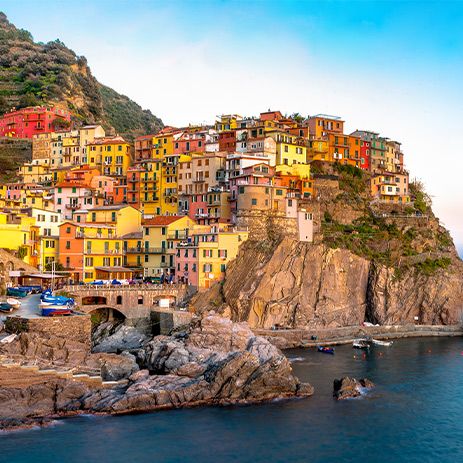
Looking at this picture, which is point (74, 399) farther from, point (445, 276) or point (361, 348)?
point (445, 276)

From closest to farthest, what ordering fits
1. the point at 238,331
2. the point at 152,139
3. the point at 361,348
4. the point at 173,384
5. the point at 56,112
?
the point at 173,384
the point at 238,331
the point at 361,348
the point at 152,139
the point at 56,112

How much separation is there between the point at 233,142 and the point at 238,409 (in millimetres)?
49761

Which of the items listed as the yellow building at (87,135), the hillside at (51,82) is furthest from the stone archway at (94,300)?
the hillside at (51,82)

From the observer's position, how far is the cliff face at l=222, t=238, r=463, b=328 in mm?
72188

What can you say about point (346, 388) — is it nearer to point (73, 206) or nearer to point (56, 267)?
point (56, 267)

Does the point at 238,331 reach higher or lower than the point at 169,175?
lower

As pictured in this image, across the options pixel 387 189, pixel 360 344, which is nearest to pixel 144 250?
pixel 360 344

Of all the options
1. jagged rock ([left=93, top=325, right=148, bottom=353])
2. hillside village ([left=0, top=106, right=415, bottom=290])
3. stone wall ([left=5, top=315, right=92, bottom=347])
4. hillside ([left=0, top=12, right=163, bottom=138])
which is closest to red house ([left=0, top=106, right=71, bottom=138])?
hillside village ([left=0, top=106, right=415, bottom=290])

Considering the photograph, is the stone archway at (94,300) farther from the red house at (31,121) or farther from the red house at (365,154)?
the red house at (31,121)

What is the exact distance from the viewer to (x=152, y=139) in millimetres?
98625

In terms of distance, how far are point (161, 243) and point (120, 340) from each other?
53.2 feet

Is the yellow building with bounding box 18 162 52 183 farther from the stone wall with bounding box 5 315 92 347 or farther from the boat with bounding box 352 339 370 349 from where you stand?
the boat with bounding box 352 339 370 349

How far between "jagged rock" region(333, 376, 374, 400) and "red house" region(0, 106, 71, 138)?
236ft

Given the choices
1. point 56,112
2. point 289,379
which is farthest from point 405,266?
point 56,112
